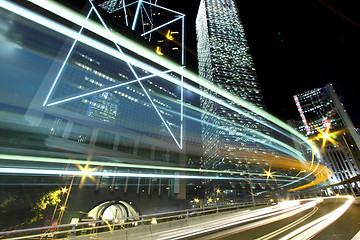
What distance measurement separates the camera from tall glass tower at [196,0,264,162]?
6378cm

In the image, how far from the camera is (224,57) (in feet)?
245

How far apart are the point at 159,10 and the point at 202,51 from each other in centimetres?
5266

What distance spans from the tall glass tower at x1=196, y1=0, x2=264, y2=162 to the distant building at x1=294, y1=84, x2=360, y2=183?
35.0 m

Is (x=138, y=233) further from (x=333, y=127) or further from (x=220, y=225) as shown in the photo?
(x=333, y=127)

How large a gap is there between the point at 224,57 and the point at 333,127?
74.6 meters

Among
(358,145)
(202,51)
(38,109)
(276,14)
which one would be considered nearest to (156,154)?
(38,109)

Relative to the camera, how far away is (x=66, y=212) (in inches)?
839

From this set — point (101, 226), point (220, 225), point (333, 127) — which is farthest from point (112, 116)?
point (333, 127)

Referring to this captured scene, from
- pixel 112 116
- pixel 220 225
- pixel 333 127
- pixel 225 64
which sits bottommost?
pixel 220 225

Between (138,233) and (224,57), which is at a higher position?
(224,57)

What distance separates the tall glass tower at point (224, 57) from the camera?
6378 cm

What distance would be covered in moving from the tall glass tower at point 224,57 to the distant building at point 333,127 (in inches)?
1379

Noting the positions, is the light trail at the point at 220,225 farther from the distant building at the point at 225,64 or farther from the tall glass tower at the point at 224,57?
the tall glass tower at the point at 224,57

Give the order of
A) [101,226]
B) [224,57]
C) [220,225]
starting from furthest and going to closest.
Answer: [224,57]
[220,225]
[101,226]
